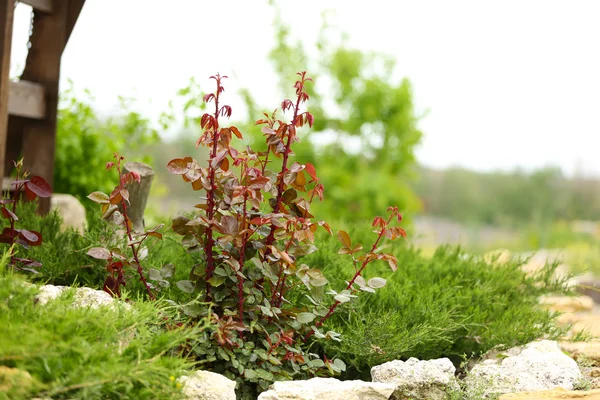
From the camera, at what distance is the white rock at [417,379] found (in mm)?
2678

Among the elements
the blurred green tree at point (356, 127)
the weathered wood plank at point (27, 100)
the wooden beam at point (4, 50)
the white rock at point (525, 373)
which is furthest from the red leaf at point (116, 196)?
the blurred green tree at point (356, 127)

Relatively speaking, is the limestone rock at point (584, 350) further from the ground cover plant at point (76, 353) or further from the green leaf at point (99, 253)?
the green leaf at point (99, 253)

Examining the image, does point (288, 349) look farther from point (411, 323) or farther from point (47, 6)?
point (47, 6)

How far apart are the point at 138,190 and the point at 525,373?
214 cm

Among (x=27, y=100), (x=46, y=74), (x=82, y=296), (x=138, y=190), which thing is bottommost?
(x=82, y=296)

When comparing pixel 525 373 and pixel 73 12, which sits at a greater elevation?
pixel 73 12

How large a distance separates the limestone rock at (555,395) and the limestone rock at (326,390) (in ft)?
1.51

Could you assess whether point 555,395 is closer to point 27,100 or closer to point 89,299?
point 89,299

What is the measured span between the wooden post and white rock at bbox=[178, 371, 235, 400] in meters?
1.36

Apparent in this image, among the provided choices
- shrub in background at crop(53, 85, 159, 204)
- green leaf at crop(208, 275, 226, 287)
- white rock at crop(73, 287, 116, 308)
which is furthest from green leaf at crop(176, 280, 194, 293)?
shrub in background at crop(53, 85, 159, 204)

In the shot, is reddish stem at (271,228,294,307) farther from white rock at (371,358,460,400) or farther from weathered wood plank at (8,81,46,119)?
weathered wood plank at (8,81,46,119)

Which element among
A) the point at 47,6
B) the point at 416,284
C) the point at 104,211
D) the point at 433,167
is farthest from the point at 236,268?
the point at 433,167

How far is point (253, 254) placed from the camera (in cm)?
281

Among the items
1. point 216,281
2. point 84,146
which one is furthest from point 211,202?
point 84,146
